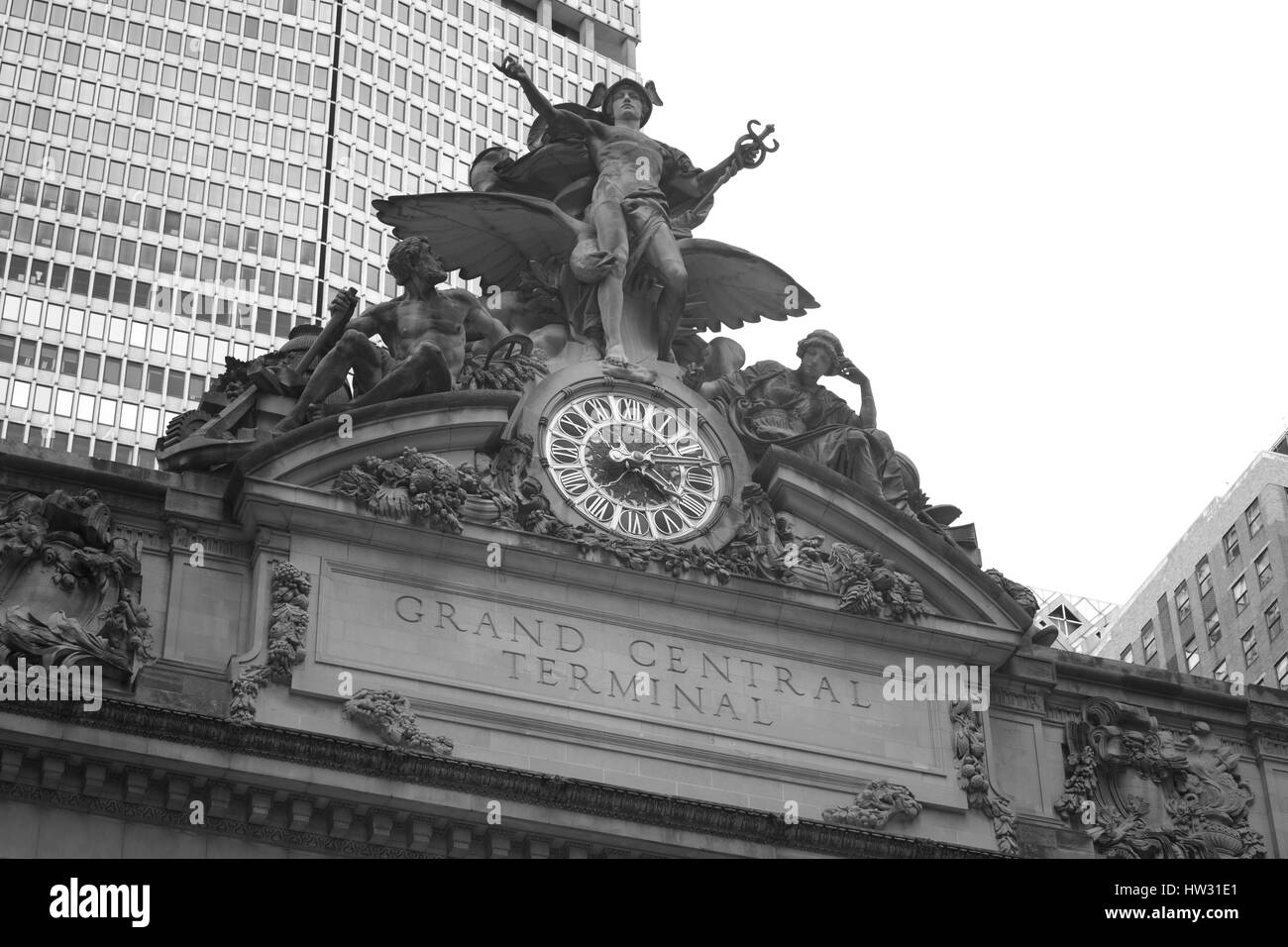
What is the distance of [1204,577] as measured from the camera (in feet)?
277

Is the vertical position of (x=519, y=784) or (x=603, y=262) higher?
(x=603, y=262)

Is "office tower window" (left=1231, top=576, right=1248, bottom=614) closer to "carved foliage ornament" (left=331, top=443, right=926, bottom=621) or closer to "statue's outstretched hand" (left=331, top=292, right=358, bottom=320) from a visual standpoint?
"carved foliage ornament" (left=331, top=443, right=926, bottom=621)

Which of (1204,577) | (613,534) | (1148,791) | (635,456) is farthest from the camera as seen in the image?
(1204,577)

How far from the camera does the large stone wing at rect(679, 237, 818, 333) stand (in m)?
46.1

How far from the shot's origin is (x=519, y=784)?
37969mm

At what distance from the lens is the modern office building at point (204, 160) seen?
68.4m

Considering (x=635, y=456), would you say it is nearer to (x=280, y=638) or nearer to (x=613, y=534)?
(x=613, y=534)

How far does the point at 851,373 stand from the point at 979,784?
726cm

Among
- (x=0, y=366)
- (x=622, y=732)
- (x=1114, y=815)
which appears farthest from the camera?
A: (x=0, y=366)

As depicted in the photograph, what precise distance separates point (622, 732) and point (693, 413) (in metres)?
5.79

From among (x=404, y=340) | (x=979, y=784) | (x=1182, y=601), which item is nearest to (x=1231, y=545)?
(x=1182, y=601)

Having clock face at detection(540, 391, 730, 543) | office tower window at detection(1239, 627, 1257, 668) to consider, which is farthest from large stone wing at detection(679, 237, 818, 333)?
office tower window at detection(1239, 627, 1257, 668)
